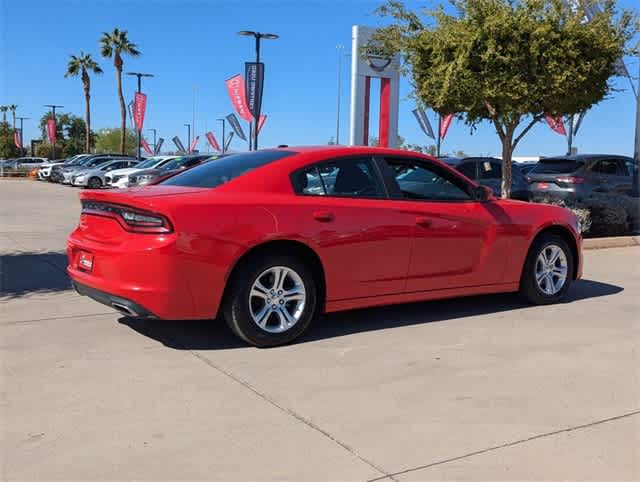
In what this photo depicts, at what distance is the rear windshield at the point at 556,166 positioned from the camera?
13969 mm

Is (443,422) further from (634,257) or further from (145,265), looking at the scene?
(634,257)

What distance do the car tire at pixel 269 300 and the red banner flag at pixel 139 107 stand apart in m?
37.2

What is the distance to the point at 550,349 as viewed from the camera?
5.28 m

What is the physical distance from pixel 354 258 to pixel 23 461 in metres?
2.89

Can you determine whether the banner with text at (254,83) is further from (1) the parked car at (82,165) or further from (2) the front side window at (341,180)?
(2) the front side window at (341,180)

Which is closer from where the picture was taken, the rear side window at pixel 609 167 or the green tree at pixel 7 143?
the rear side window at pixel 609 167

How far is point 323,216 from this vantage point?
17.1 ft

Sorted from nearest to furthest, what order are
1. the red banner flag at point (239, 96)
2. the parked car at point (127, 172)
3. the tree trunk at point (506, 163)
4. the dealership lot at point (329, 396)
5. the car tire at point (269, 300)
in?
1. the dealership lot at point (329, 396)
2. the car tire at point (269, 300)
3. the tree trunk at point (506, 163)
4. the red banner flag at point (239, 96)
5. the parked car at point (127, 172)

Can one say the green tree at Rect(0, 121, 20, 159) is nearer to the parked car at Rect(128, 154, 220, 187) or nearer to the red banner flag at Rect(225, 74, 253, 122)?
the parked car at Rect(128, 154, 220, 187)

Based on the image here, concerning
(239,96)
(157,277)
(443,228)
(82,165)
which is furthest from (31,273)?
(82,165)

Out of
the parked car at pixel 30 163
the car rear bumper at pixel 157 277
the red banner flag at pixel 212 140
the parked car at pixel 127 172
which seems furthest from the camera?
the red banner flag at pixel 212 140

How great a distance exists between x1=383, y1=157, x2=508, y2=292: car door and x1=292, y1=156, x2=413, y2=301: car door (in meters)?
0.13

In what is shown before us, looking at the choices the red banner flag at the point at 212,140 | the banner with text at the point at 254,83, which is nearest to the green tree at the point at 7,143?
the red banner flag at the point at 212,140

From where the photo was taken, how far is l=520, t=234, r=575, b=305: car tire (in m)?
6.74
